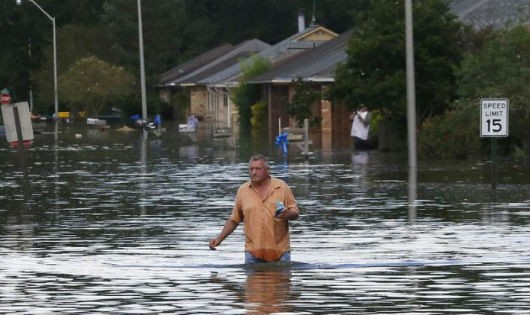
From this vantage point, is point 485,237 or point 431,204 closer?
point 485,237

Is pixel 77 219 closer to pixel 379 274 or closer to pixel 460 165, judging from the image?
pixel 379 274

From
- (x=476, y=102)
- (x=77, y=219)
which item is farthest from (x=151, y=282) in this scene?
(x=476, y=102)

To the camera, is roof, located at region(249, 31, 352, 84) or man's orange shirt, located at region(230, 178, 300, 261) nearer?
man's orange shirt, located at region(230, 178, 300, 261)

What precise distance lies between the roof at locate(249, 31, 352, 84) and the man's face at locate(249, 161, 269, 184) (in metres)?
47.5

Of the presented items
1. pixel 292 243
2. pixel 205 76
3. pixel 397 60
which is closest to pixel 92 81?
pixel 205 76

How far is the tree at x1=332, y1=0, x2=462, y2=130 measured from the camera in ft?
158

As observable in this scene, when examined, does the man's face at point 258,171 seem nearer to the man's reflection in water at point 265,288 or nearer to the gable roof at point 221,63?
the man's reflection in water at point 265,288

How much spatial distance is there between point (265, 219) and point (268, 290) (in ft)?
4.82

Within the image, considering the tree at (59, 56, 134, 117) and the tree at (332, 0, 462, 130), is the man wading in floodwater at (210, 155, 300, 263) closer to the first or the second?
the tree at (332, 0, 462, 130)

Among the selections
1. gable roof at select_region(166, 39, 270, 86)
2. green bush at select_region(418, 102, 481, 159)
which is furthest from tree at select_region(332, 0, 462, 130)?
gable roof at select_region(166, 39, 270, 86)

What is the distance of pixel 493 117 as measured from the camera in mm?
30672

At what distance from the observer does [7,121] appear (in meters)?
36.5

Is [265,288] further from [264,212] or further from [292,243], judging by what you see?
[292,243]

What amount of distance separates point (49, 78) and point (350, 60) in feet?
243
